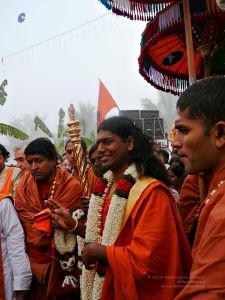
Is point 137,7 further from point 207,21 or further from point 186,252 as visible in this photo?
point 186,252

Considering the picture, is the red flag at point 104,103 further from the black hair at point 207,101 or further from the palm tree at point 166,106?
the palm tree at point 166,106

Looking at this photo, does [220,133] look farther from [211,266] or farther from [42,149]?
[42,149]

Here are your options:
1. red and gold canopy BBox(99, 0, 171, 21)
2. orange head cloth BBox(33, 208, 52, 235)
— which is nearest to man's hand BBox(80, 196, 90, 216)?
orange head cloth BBox(33, 208, 52, 235)

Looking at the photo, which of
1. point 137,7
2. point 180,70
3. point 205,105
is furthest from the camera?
point 180,70

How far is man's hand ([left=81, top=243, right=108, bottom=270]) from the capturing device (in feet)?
6.99

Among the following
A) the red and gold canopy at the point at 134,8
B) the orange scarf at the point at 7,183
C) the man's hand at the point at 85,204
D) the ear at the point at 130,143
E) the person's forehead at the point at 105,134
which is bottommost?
the man's hand at the point at 85,204

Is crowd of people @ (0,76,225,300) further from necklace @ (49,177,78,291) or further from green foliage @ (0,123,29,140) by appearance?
green foliage @ (0,123,29,140)

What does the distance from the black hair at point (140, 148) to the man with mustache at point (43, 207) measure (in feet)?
2.97

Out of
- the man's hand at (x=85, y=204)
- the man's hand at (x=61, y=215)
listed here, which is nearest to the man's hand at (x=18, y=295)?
the man's hand at (x=61, y=215)

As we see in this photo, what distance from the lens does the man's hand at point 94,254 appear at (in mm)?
2131

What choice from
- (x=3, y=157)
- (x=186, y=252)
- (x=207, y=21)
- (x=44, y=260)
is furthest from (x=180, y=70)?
(x=186, y=252)

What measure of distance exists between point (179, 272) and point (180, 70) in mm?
4081

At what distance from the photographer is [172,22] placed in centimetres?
412

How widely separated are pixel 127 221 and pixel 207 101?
3.47 feet
